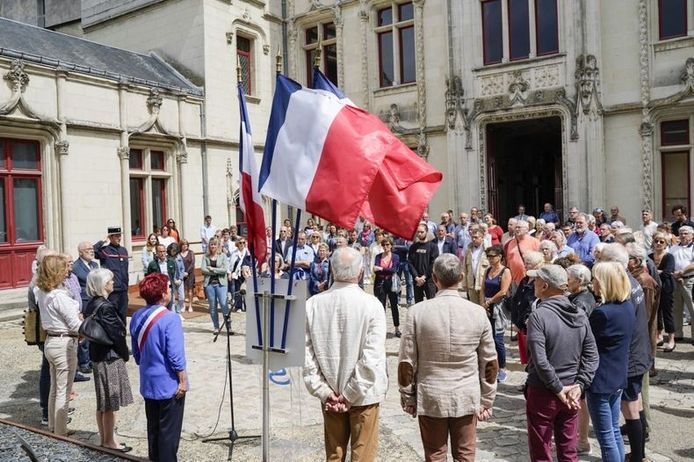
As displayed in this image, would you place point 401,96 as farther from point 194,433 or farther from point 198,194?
point 194,433

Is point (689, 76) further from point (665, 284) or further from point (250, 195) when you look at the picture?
point (250, 195)

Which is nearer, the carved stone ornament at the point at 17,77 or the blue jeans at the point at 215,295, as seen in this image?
the blue jeans at the point at 215,295

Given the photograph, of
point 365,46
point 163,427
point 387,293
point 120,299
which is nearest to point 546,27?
point 365,46

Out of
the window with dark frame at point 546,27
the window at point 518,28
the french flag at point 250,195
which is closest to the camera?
the french flag at point 250,195

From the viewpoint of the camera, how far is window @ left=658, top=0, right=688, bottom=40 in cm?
1457

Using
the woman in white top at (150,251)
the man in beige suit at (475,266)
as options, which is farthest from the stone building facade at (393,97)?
the man in beige suit at (475,266)

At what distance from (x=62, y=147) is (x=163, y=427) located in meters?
11.8

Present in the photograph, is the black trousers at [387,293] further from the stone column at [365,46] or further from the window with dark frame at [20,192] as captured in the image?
the stone column at [365,46]

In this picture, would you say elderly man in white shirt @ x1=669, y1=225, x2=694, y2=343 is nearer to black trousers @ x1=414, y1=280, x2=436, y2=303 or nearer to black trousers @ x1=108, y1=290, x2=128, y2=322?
black trousers @ x1=414, y1=280, x2=436, y2=303

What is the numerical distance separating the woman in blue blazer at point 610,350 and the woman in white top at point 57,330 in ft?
15.1

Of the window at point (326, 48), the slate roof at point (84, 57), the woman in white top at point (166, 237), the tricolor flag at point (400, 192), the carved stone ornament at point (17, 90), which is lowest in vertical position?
the woman in white top at point (166, 237)

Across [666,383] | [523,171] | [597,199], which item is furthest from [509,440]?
[523,171]

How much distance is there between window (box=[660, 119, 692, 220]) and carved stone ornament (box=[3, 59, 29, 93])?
15749 mm

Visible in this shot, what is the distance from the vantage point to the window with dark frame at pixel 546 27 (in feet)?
53.2
